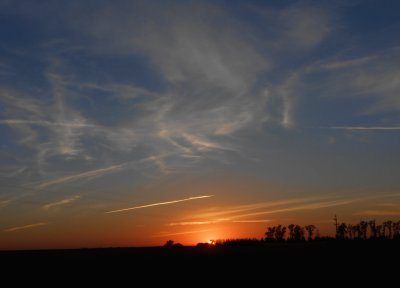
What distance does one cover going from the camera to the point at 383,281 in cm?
2267

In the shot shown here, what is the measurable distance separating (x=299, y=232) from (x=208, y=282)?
178165 mm

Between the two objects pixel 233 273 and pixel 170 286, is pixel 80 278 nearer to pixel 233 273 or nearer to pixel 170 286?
pixel 170 286

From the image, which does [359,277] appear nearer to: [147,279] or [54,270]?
[147,279]

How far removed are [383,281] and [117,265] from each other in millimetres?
17582

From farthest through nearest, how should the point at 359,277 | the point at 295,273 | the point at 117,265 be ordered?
the point at 117,265 → the point at 295,273 → the point at 359,277

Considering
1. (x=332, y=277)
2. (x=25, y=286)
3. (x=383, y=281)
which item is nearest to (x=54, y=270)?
(x=25, y=286)

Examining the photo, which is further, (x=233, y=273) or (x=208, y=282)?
(x=233, y=273)

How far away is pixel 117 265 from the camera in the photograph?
108 ft

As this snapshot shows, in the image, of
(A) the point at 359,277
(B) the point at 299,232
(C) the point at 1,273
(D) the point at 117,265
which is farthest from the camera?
(B) the point at 299,232

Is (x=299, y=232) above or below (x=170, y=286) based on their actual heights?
above

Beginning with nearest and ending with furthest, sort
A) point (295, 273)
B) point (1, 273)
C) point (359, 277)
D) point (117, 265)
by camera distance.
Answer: point (359, 277)
point (295, 273)
point (1, 273)
point (117, 265)

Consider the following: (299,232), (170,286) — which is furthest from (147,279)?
(299,232)

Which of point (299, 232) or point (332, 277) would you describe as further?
point (299, 232)

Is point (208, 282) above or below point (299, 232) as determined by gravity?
below
